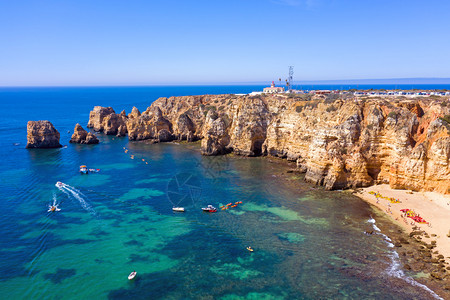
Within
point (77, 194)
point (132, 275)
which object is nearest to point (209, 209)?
point (132, 275)

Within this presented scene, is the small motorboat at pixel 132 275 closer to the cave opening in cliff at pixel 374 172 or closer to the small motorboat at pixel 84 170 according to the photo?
A: the small motorboat at pixel 84 170

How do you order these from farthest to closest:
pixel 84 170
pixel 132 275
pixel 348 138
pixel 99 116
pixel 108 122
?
pixel 99 116 < pixel 108 122 < pixel 84 170 < pixel 348 138 < pixel 132 275

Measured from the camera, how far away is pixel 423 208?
149 ft

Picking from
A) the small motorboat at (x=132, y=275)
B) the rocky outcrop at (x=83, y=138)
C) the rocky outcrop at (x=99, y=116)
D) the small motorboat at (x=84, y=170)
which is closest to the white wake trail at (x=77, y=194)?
the small motorboat at (x=84, y=170)

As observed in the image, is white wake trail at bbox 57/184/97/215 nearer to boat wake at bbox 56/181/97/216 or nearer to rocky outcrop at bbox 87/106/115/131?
boat wake at bbox 56/181/97/216

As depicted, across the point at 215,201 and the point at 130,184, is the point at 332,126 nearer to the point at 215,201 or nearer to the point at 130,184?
the point at 215,201

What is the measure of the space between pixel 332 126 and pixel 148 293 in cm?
4772

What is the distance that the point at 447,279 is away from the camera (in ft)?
102

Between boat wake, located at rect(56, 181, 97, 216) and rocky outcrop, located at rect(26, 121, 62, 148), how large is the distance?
41031 millimetres

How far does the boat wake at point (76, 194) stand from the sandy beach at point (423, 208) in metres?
47.1

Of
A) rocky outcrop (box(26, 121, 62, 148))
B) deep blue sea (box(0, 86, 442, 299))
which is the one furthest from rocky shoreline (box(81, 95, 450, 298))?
rocky outcrop (box(26, 121, 62, 148))

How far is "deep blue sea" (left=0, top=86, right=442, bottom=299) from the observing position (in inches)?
1195

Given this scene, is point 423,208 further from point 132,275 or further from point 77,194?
point 77,194

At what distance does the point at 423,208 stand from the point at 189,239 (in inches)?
1436
